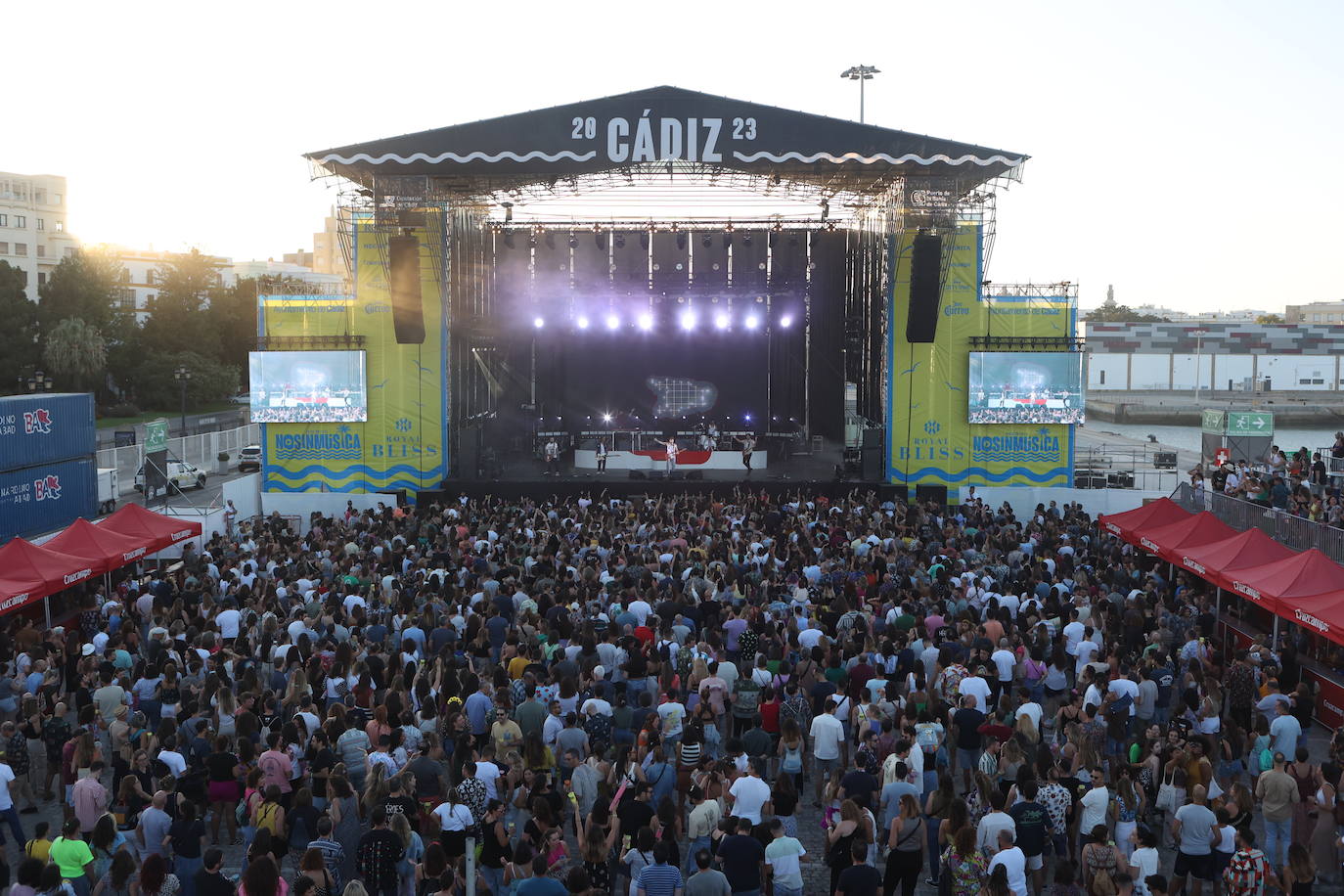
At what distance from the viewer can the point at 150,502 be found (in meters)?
27.9

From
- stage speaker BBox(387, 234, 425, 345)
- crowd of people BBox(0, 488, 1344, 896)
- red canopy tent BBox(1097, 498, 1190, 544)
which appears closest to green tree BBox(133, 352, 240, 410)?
stage speaker BBox(387, 234, 425, 345)

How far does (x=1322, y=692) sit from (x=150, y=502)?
2578 cm

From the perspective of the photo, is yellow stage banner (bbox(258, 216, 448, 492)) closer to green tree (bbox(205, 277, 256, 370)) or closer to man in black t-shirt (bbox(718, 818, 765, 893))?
man in black t-shirt (bbox(718, 818, 765, 893))

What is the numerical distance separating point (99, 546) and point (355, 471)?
11.4 m

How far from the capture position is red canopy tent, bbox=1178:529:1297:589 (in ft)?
44.5

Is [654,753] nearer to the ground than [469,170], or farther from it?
nearer to the ground

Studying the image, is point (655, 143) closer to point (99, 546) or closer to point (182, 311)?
point (99, 546)

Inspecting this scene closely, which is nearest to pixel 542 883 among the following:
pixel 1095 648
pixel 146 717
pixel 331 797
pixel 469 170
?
pixel 331 797

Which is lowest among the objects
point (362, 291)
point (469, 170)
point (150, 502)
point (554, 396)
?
point (150, 502)

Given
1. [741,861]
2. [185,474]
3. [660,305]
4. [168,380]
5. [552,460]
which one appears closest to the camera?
[741,861]

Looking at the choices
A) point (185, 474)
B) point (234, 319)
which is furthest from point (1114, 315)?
point (185, 474)

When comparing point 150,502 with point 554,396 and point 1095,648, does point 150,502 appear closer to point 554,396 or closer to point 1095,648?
point 554,396

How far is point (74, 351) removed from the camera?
55.7 m

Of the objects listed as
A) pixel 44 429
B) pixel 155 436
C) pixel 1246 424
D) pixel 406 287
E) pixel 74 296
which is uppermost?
pixel 74 296
